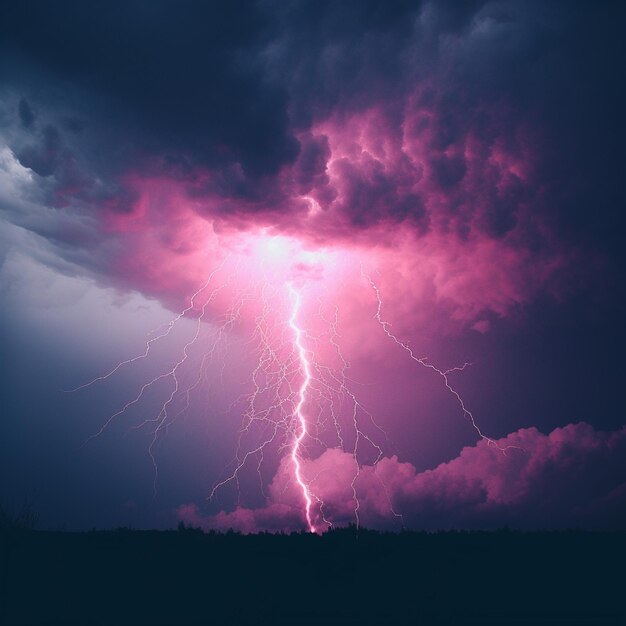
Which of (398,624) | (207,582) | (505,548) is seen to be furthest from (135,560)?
(505,548)

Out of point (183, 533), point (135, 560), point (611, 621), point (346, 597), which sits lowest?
point (611, 621)

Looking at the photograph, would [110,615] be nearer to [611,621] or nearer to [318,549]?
[318,549]

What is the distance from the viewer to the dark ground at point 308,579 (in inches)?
232

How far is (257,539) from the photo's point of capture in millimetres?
8570

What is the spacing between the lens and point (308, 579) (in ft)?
22.6

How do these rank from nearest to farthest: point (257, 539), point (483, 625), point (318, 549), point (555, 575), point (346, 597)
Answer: point (483, 625) → point (346, 597) → point (555, 575) → point (318, 549) → point (257, 539)

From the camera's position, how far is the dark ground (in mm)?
5891

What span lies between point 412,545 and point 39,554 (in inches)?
238

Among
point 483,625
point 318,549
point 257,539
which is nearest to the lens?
point 483,625

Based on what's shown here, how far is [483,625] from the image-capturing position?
566cm

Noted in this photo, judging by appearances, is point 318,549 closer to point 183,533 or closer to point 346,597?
point 346,597

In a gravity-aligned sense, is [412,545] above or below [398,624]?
above

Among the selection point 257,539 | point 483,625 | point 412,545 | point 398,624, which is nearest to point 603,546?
point 412,545

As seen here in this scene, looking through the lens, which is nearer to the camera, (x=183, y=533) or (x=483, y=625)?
(x=483, y=625)
